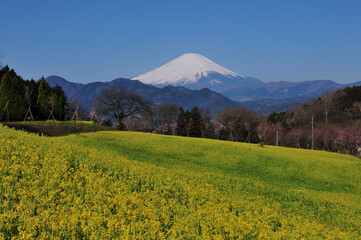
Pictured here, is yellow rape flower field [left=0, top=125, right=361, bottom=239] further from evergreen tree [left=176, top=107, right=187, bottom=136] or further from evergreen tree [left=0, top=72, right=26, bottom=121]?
evergreen tree [left=176, top=107, right=187, bottom=136]

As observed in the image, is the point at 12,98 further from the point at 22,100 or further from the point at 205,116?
the point at 205,116

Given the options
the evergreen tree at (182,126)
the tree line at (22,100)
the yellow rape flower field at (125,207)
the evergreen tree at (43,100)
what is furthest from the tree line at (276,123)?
the yellow rape flower field at (125,207)

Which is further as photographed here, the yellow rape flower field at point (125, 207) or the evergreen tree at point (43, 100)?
the evergreen tree at point (43, 100)

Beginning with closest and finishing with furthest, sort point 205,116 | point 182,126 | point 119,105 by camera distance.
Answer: point 119,105
point 182,126
point 205,116

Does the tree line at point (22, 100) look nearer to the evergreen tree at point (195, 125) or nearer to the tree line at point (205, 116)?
the tree line at point (205, 116)

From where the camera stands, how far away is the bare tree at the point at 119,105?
75.6 m

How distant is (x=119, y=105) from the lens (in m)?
76.4

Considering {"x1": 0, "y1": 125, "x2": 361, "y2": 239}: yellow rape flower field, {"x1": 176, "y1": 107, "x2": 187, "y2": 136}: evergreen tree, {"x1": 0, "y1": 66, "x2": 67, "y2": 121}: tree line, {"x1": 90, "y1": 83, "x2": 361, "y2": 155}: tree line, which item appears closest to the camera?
{"x1": 0, "y1": 125, "x2": 361, "y2": 239}: yellow rape flower field

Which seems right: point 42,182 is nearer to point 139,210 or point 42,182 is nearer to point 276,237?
point 139,210

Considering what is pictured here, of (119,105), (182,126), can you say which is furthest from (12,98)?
(182,126)

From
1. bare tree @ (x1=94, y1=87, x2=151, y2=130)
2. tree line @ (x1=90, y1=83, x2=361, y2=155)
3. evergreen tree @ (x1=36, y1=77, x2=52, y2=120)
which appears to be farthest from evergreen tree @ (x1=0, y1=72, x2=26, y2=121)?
bare tree @ (x1=94, y1=87, x2=151, y2=130)

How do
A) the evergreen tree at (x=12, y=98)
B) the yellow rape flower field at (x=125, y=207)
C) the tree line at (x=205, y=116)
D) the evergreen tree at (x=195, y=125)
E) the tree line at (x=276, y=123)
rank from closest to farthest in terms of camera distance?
the yellow rape flower field at (x=125, y=207)
the evergreen tree at (x=12, y=98)
the tree line at (x=205, y=116)
the tree line at (x=276, y=123)
the evergreen tree at (x=195, y=125)

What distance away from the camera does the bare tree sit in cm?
7556

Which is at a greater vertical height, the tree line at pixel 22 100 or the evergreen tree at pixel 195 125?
the tree line at pixel 22 100
